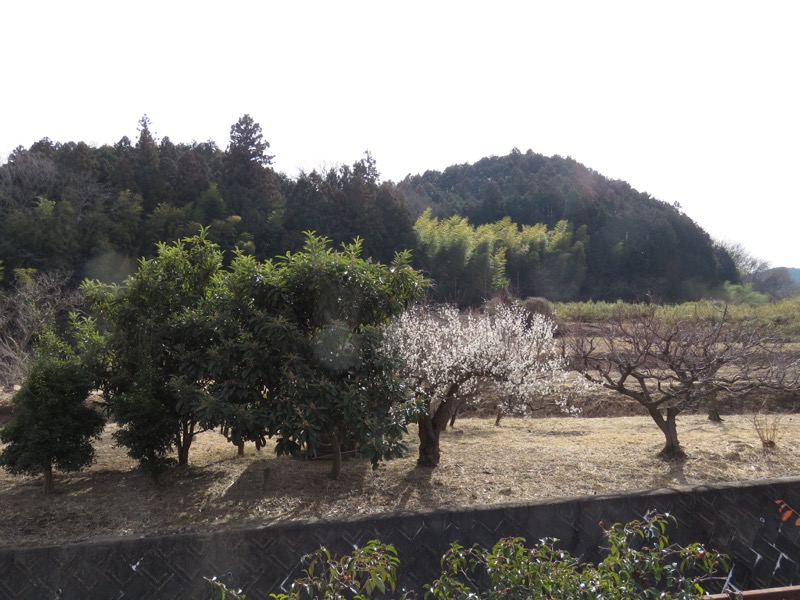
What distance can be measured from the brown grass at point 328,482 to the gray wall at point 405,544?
39cm

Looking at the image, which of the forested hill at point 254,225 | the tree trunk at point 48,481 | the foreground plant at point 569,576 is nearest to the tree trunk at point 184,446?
the tree trunk at point 48,481

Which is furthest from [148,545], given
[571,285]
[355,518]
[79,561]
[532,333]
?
[571,285]

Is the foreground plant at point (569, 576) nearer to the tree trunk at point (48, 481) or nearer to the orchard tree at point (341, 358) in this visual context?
the orchard tree at point (341, 358)

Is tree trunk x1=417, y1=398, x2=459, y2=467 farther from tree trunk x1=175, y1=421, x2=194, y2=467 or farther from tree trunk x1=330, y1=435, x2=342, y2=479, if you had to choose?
tree trunk x1=175, y1=421, x2=194, y2=467

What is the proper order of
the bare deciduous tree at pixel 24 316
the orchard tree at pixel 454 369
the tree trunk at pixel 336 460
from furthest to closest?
the bare deciduous tree at pixel 24 316, the orchard tree at pixel 454 369, the tree trunk at pixel 336 460

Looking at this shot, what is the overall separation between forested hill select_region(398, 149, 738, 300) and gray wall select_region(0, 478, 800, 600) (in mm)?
31894

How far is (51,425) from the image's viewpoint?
22.2 feet

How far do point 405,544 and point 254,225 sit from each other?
25.3 metres

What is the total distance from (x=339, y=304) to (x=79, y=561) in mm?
3260

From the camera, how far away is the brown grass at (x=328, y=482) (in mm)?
6250

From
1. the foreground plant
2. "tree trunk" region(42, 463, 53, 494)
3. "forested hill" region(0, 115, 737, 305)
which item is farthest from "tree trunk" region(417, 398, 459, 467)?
"forested hill" region(0, 115, 737, 305)

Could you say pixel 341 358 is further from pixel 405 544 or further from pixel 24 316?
pixel 24 316

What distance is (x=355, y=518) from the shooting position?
562 centimetres

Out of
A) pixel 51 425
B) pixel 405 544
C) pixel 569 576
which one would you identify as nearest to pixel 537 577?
pixel 569 576
